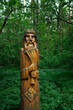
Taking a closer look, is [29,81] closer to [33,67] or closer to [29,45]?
[33,67]

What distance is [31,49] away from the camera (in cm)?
359

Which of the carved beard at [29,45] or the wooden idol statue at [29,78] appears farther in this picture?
the carved beard at [29,45]

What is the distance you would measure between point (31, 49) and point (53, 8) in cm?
439

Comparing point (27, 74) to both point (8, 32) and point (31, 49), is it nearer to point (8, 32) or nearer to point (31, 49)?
point (31, 49)

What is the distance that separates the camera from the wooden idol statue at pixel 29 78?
3419 mm

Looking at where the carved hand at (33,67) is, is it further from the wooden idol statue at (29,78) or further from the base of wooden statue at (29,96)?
the base of wooden statue at (29,96)

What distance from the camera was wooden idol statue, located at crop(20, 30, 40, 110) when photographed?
3419mm

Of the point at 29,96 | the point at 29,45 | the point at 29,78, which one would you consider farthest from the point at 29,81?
the point at 29,45

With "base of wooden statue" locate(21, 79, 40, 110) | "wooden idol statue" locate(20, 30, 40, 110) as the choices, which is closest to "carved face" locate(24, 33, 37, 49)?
"wooden idol statue" locate(20, 30, 40, 110)

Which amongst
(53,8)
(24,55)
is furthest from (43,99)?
(53,8)

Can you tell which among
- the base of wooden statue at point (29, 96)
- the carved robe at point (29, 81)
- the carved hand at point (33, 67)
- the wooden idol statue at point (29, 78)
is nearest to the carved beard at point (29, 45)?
the wooden idol statue at point (29, 78)

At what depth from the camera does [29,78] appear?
3.49 metres

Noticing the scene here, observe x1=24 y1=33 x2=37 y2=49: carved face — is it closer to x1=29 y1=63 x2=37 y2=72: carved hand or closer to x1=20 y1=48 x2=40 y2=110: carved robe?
x1=20 y1=48 x2=40 y2=110: carved robe

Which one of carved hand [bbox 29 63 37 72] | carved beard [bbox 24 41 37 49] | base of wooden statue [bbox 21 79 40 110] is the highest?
carved beard [bbox 24 41 37 49]
